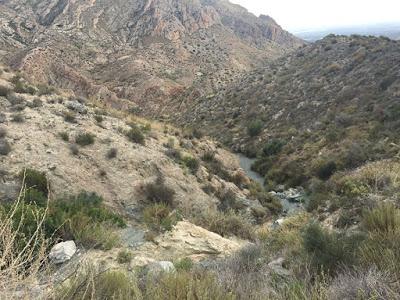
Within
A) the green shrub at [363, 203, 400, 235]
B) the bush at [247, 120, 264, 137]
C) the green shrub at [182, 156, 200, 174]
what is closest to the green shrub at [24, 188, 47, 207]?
the green shrub at [363, 203, 400, 235]

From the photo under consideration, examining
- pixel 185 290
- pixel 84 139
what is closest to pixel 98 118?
pixel 84 139

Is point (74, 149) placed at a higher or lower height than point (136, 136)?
higher

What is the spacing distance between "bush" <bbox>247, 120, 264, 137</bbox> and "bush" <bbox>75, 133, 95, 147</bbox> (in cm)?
1934

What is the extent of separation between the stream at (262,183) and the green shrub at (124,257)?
8.62m

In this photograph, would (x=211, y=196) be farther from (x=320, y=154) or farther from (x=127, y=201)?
(x=320, y=154)

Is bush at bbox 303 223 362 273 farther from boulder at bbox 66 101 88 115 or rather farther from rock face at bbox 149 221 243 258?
boulder at bbox 66 101 88 115

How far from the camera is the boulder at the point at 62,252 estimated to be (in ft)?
21.1

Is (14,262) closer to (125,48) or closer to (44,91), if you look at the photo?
(44,91)

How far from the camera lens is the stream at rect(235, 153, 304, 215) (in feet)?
56.4

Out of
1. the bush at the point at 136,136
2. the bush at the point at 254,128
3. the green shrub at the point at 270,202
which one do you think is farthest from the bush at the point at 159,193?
the bush at the point at 254,128

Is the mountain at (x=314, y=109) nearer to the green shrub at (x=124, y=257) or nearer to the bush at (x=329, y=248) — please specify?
the bush at (x=329, y=248)

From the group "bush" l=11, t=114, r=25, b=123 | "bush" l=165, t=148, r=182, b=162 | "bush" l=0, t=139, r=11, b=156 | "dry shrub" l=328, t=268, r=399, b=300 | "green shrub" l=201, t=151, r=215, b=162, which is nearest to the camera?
"dry shrub" l=328, t=268, r=399, b=300

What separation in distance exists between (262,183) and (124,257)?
17821mm

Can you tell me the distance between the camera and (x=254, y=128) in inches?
1297
